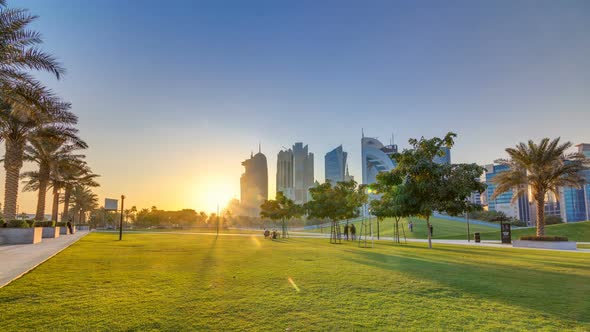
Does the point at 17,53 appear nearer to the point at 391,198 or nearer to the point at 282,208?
the point at 391,198

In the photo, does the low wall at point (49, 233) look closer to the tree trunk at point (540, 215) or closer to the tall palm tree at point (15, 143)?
the tall palm tree at point (15, 143)

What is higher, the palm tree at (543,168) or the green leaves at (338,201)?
the palm tree at (543,168)

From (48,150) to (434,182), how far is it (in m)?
36.7

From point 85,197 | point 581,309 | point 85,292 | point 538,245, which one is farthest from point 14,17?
point 85,197

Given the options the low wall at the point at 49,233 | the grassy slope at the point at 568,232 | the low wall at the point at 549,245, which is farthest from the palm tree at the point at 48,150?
the grassy slope at the point at 568,232

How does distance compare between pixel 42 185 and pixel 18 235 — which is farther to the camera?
pixel 42 185

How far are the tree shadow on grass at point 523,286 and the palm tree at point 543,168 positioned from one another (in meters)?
22.4

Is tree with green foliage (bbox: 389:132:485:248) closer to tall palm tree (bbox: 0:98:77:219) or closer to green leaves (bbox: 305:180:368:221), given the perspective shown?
green leaves (bbox: 305:180:368:221)

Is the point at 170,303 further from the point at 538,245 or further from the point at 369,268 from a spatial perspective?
the point at 538,245

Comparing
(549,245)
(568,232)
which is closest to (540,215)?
(549,245)

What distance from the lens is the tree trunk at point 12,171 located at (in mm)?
26047

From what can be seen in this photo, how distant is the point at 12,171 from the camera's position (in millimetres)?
26828

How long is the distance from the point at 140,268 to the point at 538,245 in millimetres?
30802

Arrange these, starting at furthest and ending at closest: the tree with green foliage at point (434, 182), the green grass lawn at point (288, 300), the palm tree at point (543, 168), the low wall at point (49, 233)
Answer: the low wall at point (49, 233) < the palm tree at point (543, 168) < the tree with green foliage at point (434, 182) < the green grass lawn at point (288, 300)
